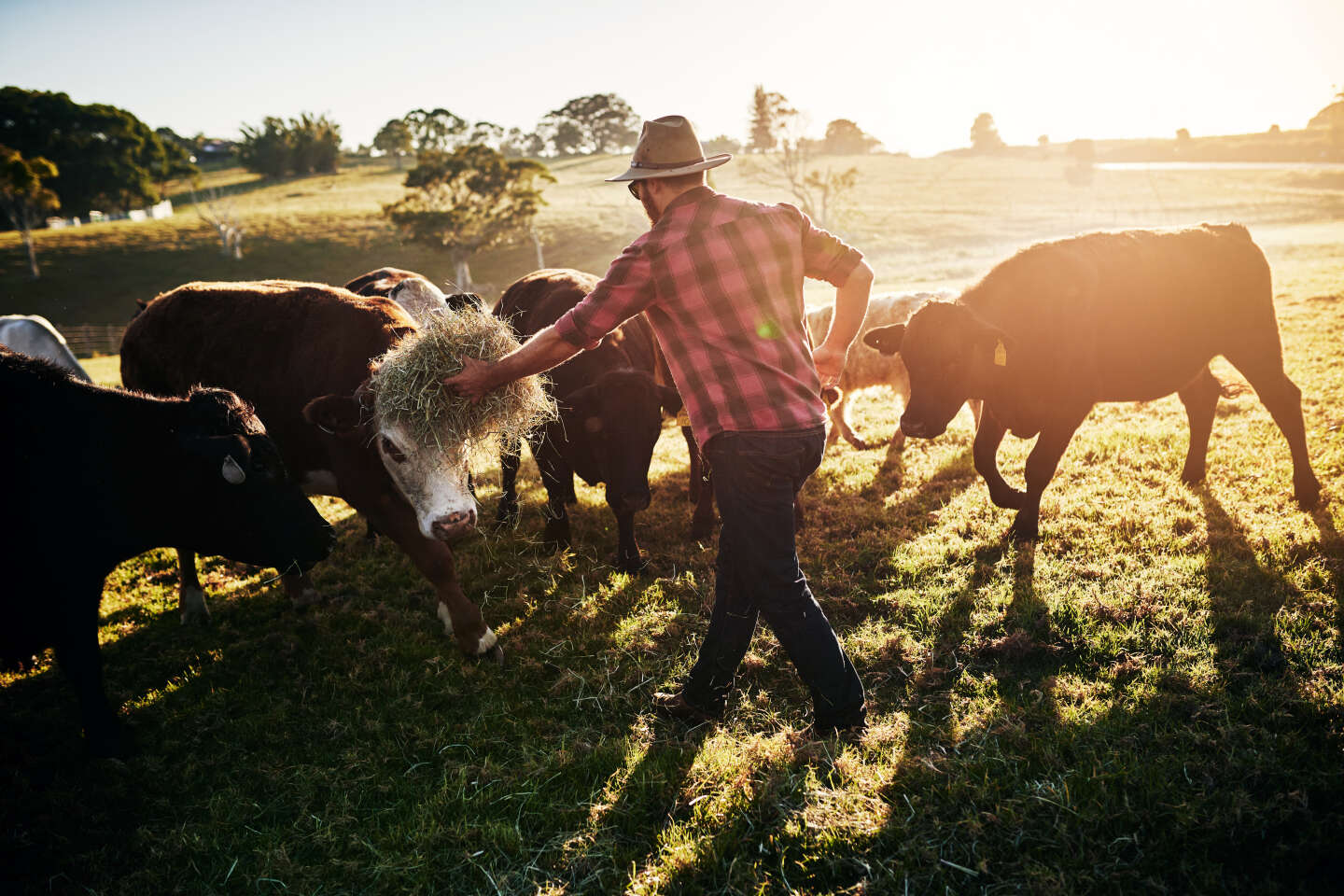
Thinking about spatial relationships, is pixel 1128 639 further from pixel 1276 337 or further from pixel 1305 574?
pixel 1276 337

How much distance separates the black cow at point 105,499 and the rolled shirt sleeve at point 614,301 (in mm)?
2716

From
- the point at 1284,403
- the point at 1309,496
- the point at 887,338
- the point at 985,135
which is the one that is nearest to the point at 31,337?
the point at 887,338

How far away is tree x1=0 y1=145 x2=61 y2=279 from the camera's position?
53.1 m

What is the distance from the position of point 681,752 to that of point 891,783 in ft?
3.60

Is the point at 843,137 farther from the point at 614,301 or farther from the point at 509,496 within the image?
the point at 614,301

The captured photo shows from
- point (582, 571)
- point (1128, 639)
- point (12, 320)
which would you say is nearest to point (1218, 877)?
point (1128, 639)

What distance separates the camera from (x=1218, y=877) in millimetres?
2639

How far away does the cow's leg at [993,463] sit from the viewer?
5828 mm

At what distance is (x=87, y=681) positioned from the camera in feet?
13.9

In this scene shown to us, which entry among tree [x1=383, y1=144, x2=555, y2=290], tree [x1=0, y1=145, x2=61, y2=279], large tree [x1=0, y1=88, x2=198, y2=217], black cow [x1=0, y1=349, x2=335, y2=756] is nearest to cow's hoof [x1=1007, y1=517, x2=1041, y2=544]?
black cow [x1=0, y1=349, x2=335, y2=756]

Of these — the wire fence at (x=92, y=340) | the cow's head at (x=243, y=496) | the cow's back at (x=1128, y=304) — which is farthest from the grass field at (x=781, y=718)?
the wire fence at (x=92, y=340)

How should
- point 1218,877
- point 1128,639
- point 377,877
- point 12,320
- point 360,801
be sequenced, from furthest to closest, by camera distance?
point 12,320 → point 1128,639 → point 360,801 → point 377,877 → point 1218,877

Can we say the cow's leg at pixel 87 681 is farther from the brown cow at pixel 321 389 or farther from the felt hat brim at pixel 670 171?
the felt hat brim at pixel 670 171

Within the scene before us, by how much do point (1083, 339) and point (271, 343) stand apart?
668 cm
